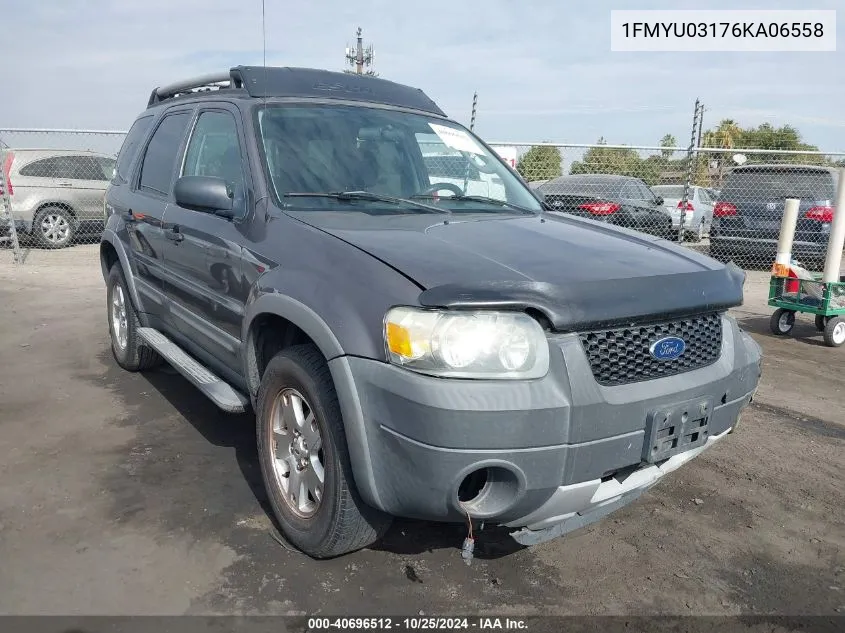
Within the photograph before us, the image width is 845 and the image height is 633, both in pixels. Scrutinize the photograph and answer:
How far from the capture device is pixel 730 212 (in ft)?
37.7

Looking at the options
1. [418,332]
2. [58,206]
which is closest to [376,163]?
[418,332]

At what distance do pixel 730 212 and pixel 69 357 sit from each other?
1004 centimetres

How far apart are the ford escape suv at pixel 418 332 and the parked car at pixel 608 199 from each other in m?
6.93

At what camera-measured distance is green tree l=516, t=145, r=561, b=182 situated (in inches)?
440

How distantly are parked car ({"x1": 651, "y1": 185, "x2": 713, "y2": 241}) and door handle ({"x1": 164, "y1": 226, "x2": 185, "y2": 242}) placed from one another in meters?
10.7

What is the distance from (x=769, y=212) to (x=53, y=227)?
11900 mm

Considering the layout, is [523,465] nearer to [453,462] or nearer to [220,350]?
[453,462]

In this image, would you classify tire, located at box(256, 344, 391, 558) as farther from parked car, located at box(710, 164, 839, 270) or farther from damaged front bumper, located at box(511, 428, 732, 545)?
parked car, located at box(710, 164, 839, 270)

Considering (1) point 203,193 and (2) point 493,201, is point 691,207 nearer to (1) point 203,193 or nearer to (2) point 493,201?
(2) point 493,201

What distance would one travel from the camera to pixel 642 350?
2.44 metres

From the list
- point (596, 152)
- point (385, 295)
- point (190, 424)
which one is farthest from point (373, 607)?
point (596, 152)

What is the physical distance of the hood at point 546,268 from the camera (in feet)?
7.38

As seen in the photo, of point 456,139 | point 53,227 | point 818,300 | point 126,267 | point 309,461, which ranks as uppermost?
point 456,139

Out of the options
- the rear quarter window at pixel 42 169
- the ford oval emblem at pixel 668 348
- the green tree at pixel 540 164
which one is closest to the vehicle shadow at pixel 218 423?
the ford oval emblem at pixel 668 348
